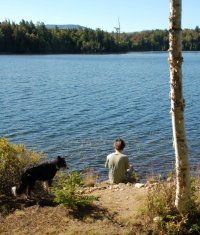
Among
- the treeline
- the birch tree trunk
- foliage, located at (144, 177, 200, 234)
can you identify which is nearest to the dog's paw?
foliage, located at (144, 177, 200, 234)

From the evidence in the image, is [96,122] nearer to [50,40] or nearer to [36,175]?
[36,175]

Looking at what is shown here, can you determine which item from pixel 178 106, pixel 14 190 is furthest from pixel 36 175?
pixel 178 106

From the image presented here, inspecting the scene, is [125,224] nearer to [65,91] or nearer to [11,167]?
[11,167]

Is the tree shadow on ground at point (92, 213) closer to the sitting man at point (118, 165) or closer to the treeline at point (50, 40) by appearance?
the sitting man at point (118, 165)

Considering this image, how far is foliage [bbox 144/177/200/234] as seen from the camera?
743cm

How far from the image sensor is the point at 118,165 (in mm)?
11250

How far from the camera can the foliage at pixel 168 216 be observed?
7430 mm

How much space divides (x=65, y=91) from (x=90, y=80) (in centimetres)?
1286

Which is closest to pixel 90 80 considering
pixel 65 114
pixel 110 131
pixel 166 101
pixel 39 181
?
pixel 166 101

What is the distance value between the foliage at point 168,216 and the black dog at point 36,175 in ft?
8.62

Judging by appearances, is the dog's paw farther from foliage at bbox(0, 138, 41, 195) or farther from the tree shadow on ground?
the tree shadow on ground

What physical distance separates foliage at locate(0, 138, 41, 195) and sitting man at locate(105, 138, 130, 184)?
2.57 m

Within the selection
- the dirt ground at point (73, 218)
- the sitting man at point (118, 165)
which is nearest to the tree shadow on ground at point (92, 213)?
the dirt ground at point (73, 218)

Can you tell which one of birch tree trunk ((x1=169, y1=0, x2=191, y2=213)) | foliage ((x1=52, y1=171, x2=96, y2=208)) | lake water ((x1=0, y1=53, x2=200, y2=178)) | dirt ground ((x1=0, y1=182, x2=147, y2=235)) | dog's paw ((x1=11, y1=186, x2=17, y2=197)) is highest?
birch tree trunk ((x1=169, y1=0, x2=191, y2=213))
